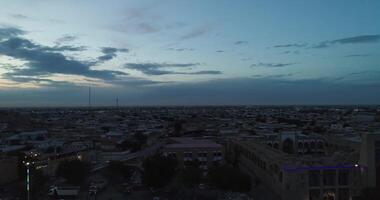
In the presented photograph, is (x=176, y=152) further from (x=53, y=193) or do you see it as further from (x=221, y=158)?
(x=53, y=193)

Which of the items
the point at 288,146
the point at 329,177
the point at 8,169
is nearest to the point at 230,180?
the point at 329,177

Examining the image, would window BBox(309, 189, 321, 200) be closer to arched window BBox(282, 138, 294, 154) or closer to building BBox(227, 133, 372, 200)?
building BBox(227, 133, 372, 200)

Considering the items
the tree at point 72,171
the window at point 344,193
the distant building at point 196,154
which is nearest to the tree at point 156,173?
the tree at point 72,171

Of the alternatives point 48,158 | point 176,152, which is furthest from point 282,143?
point 48,158

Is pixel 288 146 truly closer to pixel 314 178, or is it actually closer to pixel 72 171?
pixel 314 178

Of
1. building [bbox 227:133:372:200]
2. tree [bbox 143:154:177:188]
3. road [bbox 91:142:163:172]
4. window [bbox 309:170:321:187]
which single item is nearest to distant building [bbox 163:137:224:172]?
road [bbox 91:142:163:172]

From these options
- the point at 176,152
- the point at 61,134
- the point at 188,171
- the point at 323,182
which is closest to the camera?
the point at 323,182

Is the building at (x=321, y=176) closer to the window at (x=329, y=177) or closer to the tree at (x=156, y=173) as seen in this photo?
the window at (x=329, y=177)

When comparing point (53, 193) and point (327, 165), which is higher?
Answer: point (327, 165)
